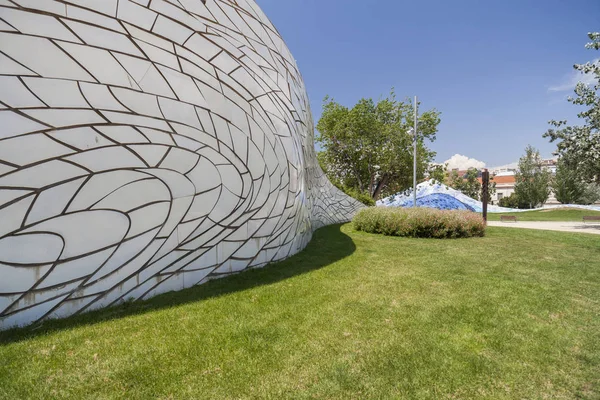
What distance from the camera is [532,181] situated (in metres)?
37.4

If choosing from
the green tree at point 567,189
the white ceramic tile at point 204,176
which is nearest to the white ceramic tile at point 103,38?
the white ceramic tile at point 204,176

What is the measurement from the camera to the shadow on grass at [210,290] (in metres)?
3.34

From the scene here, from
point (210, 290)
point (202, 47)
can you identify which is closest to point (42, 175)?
point (210, 290)

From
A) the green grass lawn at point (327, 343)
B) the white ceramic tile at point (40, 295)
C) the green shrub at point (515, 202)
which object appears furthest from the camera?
the green shrub at point (515, 202)

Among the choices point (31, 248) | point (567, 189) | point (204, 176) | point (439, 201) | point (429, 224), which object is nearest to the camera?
point (31, 248)

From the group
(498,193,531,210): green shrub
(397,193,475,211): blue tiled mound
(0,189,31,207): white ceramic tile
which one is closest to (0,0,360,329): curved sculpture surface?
(0,189,31,207): white ceramic tile

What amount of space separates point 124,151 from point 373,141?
23.2 metres

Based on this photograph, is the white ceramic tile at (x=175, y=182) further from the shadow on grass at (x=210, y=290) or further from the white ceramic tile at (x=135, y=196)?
the shadow on grass at (x=210, y=290)

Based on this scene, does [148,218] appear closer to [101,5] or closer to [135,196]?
[135,196]

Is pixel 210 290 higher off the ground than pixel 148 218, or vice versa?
pixel 148 218

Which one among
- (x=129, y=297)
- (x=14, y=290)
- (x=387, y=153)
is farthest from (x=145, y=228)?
(x=387, y=153)

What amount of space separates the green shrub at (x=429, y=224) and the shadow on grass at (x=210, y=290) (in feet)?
11.8

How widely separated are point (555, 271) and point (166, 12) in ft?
29.4

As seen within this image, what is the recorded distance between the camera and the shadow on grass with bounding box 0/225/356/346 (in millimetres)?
3344
